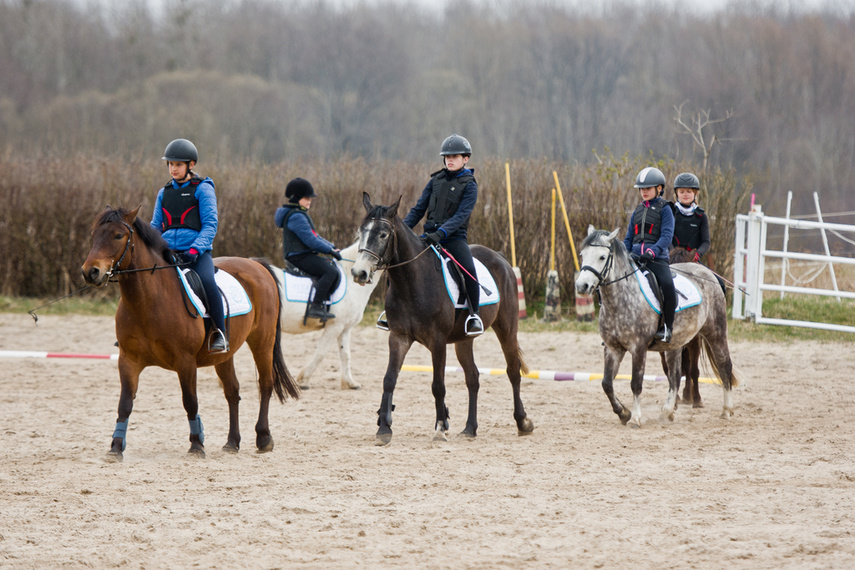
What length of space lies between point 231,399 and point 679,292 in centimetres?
395

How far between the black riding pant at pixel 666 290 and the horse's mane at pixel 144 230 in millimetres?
4106

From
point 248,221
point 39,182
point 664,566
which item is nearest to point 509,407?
point 664,566

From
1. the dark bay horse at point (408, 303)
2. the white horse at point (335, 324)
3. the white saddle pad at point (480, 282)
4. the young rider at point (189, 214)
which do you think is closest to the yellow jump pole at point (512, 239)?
the white horse at point (335, 324)

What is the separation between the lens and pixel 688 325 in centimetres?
732

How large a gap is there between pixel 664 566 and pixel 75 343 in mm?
10066

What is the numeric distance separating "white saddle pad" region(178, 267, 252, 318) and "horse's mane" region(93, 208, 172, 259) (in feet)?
0.61

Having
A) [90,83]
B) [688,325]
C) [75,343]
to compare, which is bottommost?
[75,343]

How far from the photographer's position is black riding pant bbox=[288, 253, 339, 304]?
348 inches

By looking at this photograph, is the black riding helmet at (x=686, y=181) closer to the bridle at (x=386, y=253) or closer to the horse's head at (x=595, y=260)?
the horse's head at (x=595, y=260)

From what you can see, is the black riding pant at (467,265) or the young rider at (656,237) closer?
the black riding pant at (467,265)

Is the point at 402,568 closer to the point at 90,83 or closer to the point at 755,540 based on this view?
the point at 755,540

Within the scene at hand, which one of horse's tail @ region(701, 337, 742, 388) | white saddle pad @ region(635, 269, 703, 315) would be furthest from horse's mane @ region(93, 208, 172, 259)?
horse's tail @ region(701, 337, 742, 388)

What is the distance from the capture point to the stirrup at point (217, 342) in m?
5.76

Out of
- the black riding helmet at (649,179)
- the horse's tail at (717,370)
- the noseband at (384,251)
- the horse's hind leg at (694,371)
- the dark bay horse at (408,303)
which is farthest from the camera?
the horse's hind leg at (694,371)
